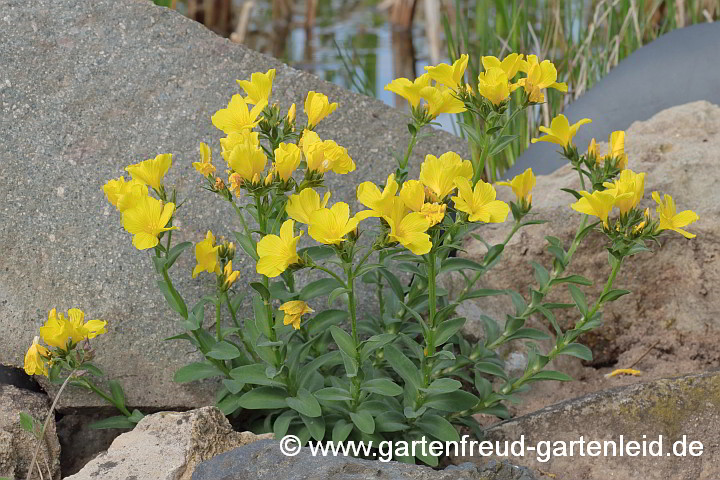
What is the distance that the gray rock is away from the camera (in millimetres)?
1704

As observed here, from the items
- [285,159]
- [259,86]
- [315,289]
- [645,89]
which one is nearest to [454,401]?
[315,289]

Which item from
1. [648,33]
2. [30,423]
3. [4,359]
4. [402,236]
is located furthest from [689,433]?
[648,33]

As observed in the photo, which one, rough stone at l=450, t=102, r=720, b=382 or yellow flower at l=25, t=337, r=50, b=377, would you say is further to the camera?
rough stone at l=450, t=102, r=720, b=382

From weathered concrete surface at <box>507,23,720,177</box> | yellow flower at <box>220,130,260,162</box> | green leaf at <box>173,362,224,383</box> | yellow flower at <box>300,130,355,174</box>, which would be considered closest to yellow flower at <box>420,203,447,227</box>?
yellow flower at <box>300,130,355,174</box>

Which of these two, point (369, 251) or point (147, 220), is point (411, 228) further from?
point (147, 220)

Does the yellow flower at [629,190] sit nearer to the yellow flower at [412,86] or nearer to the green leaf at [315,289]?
the yellow flower at [412,86]

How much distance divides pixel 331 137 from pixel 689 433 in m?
1.41

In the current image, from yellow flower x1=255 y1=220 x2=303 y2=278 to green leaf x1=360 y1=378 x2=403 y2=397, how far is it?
0.46m

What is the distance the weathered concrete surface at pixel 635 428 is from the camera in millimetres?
2125

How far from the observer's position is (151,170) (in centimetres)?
202

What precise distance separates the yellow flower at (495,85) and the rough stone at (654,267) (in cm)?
96

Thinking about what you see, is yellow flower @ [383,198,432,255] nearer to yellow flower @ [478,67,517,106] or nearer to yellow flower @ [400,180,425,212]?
yellow flower @ [400,180,425,212]

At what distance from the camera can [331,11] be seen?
27.3 ft

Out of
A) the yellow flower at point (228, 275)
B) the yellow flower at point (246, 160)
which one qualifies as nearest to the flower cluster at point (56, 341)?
the yellow flower at point (228, 275)
